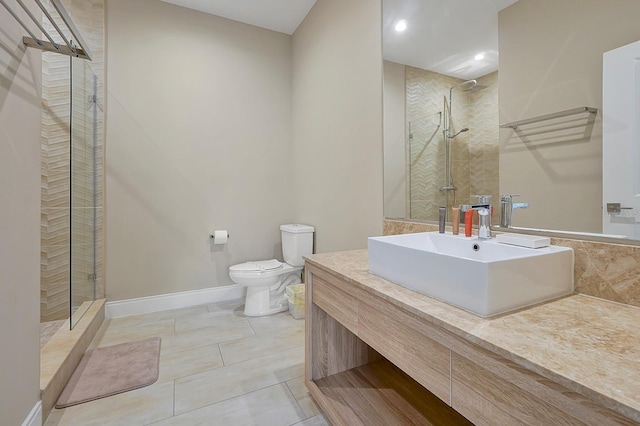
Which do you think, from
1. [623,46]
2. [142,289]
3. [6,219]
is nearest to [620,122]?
[623,46]

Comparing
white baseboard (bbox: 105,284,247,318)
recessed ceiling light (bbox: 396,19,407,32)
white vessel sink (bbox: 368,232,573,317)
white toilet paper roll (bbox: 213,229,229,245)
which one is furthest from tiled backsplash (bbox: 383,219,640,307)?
white baseboard (bbox: 105,284,247,318)

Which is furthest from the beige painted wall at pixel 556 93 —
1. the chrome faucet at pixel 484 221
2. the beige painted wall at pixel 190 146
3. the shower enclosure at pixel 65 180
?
the shower enclosure at pixel 65 180

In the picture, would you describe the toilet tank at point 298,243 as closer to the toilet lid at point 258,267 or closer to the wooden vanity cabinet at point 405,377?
the toilet lid at point 258,267

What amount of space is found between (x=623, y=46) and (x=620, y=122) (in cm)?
23

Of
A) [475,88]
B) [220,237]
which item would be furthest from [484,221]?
[220,237]

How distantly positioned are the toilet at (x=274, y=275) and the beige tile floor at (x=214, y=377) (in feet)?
0.36

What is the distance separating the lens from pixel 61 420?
1.35 metres

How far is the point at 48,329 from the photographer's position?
1.95m

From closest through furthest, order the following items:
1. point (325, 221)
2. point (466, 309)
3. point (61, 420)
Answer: point (466, 309) → point (61, 420) → point (325, 221)

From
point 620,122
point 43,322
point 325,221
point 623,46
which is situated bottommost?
point 43,322

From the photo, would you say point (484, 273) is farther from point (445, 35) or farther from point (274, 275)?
point (274, 275)

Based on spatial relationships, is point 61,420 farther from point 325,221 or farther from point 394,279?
point 325,221

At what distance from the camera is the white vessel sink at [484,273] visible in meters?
0.74

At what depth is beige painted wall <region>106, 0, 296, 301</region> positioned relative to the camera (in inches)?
98.2
